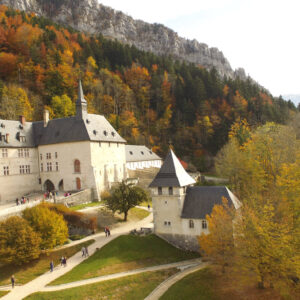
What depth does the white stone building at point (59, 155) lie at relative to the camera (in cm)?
4447

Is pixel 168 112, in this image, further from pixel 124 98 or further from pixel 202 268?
pixel 202 268

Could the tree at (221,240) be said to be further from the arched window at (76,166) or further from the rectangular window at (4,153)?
the rectangular window at (4,153)

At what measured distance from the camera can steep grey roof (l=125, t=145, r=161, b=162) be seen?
6044 cm

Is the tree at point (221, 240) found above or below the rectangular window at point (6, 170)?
below

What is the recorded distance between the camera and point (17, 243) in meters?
27.0

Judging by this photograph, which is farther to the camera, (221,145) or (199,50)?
(199,50)

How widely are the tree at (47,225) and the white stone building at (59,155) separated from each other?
44.4 feet

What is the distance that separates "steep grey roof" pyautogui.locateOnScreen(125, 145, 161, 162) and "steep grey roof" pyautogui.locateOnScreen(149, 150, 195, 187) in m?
25.7

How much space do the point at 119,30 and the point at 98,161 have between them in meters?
119

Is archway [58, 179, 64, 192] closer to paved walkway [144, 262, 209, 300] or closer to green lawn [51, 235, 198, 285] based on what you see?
green lawn [51, 235, 198, 285]

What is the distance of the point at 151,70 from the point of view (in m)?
97.6

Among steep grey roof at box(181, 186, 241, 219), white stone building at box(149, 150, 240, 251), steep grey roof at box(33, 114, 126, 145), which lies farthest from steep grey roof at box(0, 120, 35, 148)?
steep grey roof at box(181, 186, 241, 219)

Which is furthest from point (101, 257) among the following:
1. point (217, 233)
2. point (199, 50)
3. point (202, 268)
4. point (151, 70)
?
point (199, 50)

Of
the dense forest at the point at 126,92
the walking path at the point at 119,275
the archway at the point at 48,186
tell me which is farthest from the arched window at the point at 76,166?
the dense forest at the point at 126,92
